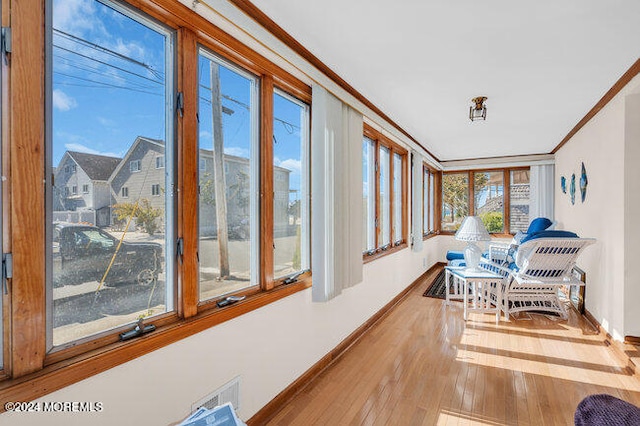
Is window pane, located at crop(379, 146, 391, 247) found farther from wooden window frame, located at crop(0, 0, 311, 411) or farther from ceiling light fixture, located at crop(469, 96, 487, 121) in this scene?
wooden window frame, located at crop(0, 0, 311, 411)

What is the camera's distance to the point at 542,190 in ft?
20.6

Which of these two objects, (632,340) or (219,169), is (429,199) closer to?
(632,340)

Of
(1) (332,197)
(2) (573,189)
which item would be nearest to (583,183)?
(2) (573,189)

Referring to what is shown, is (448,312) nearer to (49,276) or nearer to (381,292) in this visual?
(381,292)

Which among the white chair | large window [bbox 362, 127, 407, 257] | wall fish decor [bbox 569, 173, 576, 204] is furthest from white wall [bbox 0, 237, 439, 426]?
wall fish decor [bbox 569, 173, 576, 204]

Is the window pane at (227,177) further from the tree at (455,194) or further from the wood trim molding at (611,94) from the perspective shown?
the tree at (455,194)

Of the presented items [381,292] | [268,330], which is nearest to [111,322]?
[268,330]

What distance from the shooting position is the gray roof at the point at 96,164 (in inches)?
47.4

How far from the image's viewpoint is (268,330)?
1.99 meters

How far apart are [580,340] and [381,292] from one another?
1983 millimetres

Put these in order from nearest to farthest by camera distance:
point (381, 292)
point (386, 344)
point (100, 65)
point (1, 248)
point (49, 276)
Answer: point (1, 248) < point (49, 276) < point (100, 65) < point (386, 344) < point (381, 292)

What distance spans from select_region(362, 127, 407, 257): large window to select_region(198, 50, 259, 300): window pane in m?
1.84

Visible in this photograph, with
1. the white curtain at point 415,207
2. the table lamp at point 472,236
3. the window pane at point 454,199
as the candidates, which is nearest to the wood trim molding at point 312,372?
the table lamp at point 472,236

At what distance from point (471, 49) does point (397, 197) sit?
279 cm
